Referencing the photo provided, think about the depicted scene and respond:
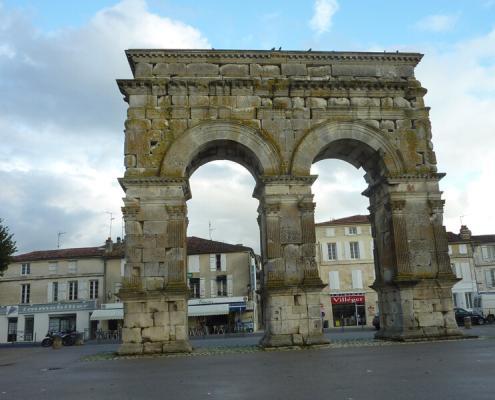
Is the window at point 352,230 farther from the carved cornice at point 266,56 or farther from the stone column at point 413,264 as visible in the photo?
the carved cornice at point 266,56

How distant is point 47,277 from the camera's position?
1736 inches

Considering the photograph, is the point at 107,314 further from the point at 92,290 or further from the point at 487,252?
the point at 487,252

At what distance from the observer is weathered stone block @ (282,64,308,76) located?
1902 cm

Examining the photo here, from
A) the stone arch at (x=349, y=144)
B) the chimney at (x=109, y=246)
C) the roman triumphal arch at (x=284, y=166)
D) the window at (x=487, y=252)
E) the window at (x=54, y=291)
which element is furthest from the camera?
the window at (x=487, y=252)

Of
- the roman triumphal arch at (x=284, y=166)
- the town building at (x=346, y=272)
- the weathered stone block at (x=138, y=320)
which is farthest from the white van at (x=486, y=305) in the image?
the weathered stone block at (x=138, y=320)

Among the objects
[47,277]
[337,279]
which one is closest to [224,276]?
[337,279]

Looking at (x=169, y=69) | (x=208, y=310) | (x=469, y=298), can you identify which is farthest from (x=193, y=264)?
(x=169, y=69)

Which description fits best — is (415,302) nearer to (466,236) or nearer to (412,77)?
(412,77)

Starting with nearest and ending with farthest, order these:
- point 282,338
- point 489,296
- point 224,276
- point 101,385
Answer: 1. point 101,385
2. point 282,338
3. point 489,296
4. point 224,276

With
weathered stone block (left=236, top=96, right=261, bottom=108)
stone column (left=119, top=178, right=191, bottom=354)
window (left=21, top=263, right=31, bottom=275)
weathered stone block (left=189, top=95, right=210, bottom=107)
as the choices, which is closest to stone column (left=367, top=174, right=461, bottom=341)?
weathered stone block (left=236, top=96, right=261, bottom=108)

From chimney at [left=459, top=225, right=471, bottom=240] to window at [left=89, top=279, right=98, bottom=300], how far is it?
1292 inches

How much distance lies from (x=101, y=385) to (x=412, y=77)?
1578 cm

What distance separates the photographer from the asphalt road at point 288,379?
717 cm

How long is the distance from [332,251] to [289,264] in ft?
97.7
